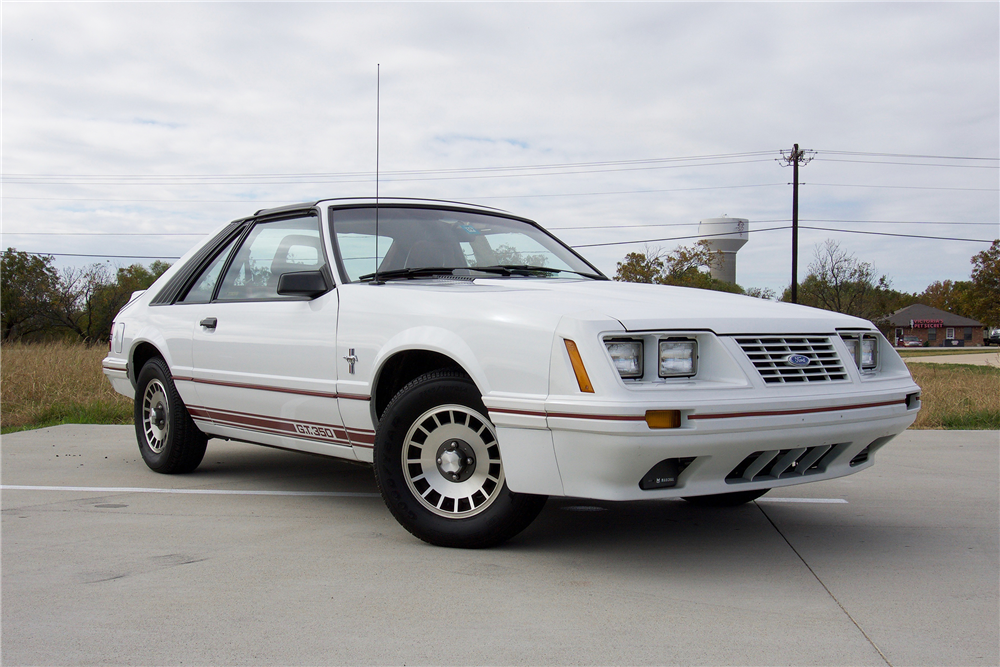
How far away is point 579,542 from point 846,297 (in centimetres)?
4343

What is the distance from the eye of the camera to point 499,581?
333cm

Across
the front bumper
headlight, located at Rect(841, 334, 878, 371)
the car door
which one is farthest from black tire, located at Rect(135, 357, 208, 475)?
headlight, located at Rect(841, 334, 878, 371)

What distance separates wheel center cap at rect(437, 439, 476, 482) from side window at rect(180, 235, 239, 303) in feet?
7.78

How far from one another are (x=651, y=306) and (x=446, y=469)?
1.12 metres

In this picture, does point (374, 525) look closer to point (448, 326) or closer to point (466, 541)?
point (466, 541)

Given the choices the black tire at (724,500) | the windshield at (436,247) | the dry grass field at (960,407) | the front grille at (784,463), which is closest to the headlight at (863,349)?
the front grille at (784,463)

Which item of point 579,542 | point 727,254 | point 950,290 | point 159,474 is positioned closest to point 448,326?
point 579,542

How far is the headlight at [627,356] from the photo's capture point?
3.27 metres

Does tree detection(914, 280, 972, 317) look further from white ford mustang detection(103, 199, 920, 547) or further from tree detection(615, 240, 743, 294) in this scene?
white ford mustang detection(103, 199, 920, 547)

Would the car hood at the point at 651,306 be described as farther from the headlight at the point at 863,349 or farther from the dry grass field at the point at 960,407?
the dry grass field at the point at 960,407

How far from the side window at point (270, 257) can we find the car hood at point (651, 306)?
78 cm

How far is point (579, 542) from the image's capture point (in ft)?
13.0

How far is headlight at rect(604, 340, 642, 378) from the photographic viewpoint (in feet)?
10.7

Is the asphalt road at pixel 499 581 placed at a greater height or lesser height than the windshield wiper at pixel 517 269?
lesser
